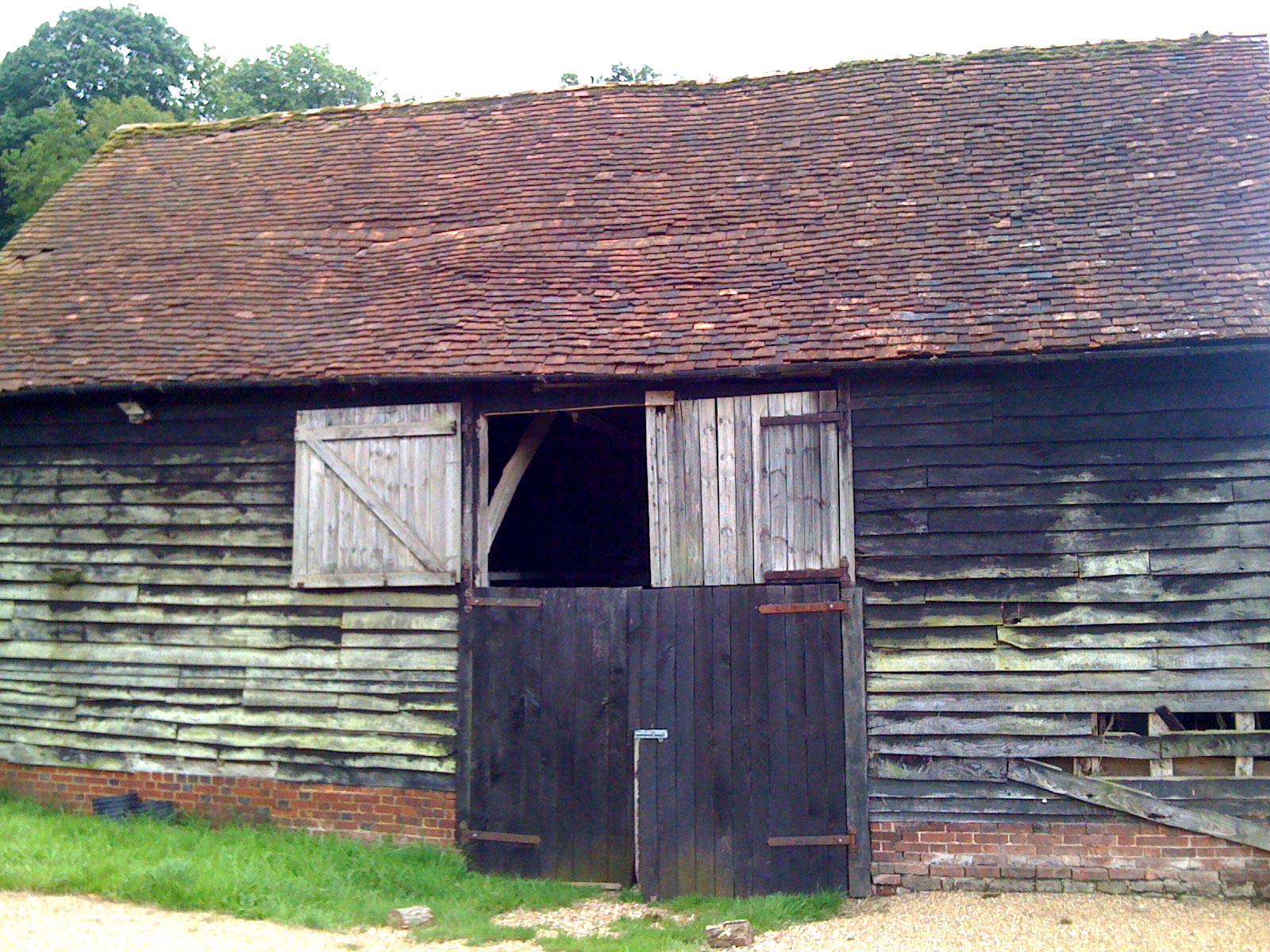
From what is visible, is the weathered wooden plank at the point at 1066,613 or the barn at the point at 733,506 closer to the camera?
the weathered wooden plank at the point at 1066,613

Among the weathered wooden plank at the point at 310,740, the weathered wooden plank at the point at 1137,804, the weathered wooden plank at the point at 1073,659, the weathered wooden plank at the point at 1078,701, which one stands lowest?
the weathered wooden plank at the point at 1137,804

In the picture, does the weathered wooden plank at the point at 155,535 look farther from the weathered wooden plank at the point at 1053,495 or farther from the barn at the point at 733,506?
the weathered wooden plank at the point at 1053,495

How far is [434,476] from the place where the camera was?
29.9 feet

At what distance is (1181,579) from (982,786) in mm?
1939

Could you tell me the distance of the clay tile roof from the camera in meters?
8.58

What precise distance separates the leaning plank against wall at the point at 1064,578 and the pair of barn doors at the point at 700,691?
0.35 metres

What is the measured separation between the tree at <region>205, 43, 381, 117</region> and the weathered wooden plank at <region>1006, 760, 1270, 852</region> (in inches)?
1261

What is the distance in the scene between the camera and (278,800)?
923cm

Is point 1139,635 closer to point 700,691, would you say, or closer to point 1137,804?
point 1137,804

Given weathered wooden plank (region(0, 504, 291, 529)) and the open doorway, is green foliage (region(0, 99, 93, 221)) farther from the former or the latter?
weathered wooden plank (region(0, 504, 291, 529))

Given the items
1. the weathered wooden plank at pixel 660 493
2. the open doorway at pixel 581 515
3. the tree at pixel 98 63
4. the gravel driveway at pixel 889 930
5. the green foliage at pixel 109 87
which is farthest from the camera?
the tree at pixel 98 63

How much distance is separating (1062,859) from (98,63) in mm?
34303

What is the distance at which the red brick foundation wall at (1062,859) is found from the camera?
771 cm

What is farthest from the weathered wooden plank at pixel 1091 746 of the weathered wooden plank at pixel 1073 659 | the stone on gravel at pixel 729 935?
the stone on gravel at pixel 729 935
